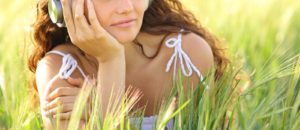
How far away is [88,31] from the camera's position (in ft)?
7.69

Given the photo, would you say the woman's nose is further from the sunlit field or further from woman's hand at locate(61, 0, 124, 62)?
the sunlit field

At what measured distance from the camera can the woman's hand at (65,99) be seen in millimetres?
2402

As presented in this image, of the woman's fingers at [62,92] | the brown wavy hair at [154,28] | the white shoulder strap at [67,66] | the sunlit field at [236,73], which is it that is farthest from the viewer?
the brown wavy hair at [154,28]

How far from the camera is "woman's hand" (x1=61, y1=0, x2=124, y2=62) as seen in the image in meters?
2.34

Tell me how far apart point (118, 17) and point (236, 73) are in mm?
388

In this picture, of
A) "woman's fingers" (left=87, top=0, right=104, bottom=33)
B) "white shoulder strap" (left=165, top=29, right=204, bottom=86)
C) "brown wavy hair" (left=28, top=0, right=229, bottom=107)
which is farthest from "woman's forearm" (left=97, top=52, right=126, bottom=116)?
"brown wavy hair" (left=28, top=0, right=229, bottom=107)

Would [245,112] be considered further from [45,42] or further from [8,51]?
[8,51]

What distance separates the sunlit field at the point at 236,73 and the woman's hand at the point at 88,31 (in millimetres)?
197

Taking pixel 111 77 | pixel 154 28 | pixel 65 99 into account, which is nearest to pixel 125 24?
pixel 111 77

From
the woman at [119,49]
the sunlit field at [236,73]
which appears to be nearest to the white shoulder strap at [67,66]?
the woman at [119,49]

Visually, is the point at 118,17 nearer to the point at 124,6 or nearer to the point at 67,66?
the point at 124,6

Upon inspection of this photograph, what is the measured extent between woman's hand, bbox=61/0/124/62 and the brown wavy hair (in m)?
0.34

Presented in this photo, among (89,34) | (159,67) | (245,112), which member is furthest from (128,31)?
(245,112)

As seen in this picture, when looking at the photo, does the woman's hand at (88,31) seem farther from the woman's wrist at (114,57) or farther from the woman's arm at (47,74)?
the woman's arm at (47,74)
